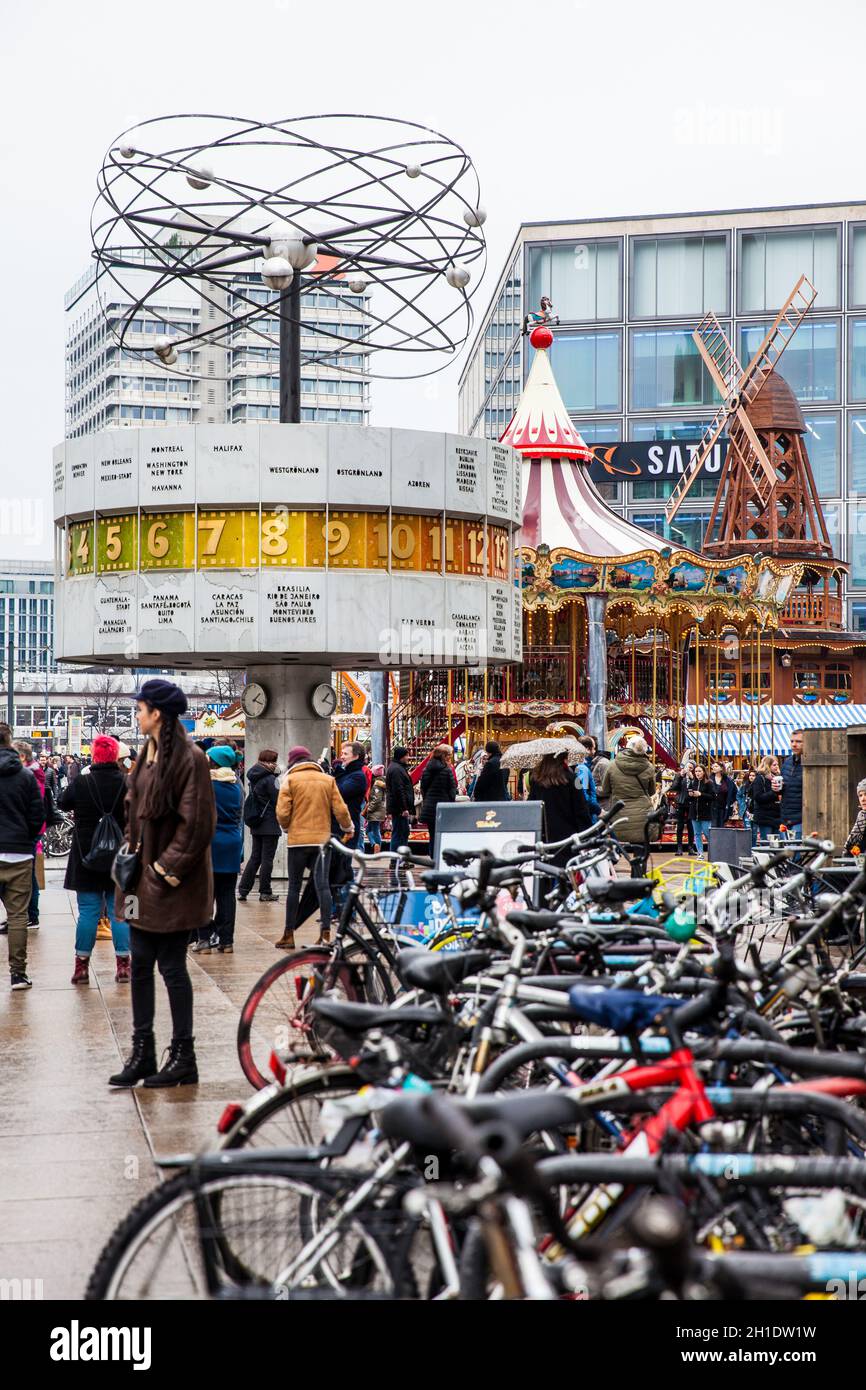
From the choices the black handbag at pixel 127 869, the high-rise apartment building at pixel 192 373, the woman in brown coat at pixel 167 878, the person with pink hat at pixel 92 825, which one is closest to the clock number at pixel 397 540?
the person with pink hat at pixel 92 825

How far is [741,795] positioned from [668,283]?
44.0 m

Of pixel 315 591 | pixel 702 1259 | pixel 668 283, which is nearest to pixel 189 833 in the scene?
pixel 702 1259

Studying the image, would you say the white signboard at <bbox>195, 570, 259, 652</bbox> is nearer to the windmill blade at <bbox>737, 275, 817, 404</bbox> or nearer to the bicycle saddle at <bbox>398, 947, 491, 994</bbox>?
the bicycle saddle at <bbox>398, 947, 491, 994</bbox>

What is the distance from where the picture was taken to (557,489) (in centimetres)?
3297

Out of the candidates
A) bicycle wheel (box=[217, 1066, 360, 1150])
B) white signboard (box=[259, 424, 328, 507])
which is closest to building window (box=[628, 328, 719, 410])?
white signboard (box=[259, 424, 328, 507])

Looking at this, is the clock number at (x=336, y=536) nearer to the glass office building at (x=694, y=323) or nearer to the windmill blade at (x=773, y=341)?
the windmill blade at (x=773, y=341)

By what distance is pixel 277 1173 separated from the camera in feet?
11.4

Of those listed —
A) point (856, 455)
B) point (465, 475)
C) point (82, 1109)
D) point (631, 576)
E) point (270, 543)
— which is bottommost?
point (82, 1109)

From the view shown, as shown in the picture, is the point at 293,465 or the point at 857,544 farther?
the point at 857,544

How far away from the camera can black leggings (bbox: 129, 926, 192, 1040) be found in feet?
25.8

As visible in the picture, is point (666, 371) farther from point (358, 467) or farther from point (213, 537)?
point (213, 537)

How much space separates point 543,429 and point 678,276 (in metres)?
40.1

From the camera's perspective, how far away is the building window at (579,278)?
233ft

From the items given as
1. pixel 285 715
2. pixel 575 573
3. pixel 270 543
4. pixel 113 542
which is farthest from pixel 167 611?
pixel 575 573
